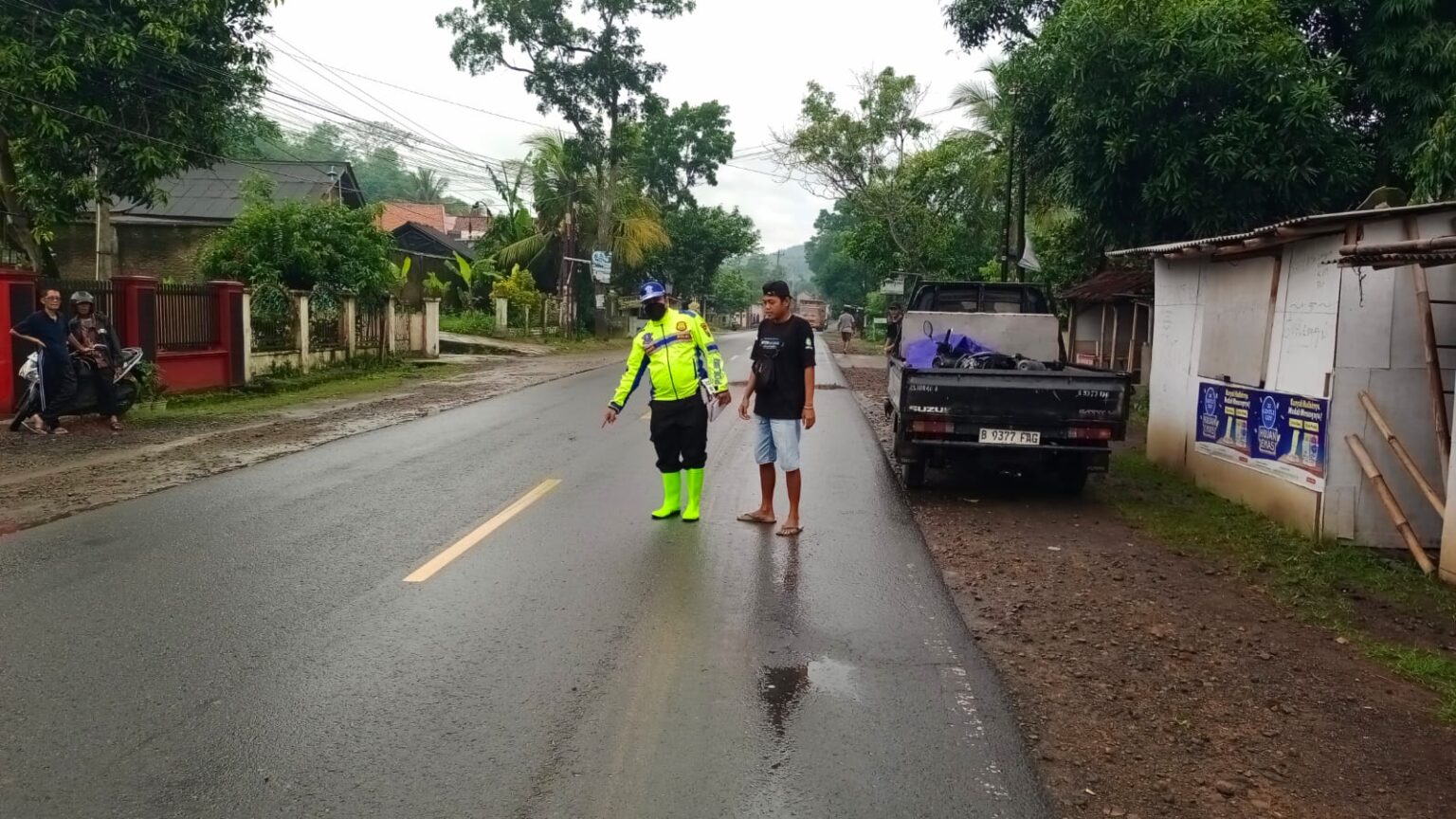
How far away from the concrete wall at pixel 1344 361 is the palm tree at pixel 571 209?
33626 mm

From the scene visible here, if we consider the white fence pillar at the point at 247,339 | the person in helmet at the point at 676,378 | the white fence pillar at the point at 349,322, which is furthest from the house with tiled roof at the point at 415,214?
the person in helmet at the point at 676,378

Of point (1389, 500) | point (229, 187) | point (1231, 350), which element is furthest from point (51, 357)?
point (229, 187)

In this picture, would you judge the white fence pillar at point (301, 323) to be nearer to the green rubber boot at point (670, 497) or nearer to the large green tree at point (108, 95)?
the large green tree at point (108, 95)

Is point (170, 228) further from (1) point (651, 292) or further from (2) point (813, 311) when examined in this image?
(2) point (813, 311)

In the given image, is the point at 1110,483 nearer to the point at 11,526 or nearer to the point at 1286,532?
the point at 1286,532

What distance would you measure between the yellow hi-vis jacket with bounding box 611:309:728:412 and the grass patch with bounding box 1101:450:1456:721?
372 centimetres

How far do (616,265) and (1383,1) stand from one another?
36120 mm

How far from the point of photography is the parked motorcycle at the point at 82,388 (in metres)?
12.0

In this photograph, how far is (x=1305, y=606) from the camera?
236 inches

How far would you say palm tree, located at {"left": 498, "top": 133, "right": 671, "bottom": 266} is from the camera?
40.1 metres

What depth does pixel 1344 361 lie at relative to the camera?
731cm

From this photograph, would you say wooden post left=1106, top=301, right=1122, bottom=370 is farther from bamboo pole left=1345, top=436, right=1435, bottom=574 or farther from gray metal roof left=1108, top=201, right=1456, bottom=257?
bamboo pole left=1345, top=436, right=1435, bottom=574

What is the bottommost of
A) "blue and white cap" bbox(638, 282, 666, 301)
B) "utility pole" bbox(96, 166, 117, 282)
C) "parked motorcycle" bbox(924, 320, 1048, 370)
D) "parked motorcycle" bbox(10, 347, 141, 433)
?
"parked motorcycle" bbox(10, 347, 141, 433)

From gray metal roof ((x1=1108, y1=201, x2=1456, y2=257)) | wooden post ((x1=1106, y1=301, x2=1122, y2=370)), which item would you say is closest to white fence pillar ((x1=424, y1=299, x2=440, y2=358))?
wooden post ((x1=1106, y1=301, x2=1122, y2=370))
